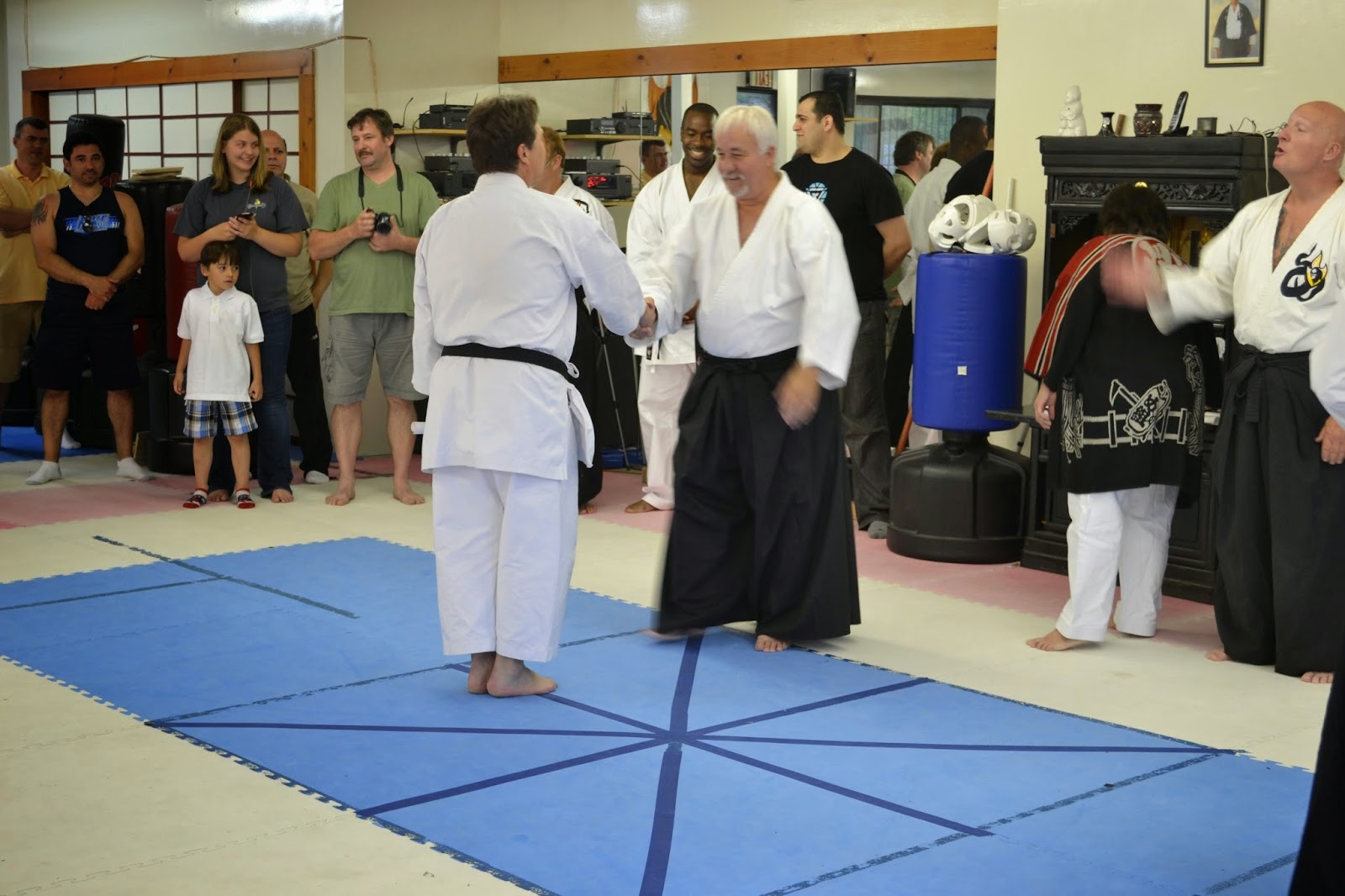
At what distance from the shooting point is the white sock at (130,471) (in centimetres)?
790

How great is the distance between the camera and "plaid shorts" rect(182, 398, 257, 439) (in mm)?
7031

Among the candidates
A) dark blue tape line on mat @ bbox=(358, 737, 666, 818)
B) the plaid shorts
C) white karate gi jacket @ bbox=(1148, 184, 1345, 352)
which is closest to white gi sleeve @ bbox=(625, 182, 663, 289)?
the plaid shorts

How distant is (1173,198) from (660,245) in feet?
7.13

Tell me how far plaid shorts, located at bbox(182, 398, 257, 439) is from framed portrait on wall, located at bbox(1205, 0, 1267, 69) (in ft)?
14.0

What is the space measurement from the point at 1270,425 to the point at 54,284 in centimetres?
575

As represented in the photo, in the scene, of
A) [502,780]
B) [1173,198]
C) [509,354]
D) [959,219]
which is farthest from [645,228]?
[502,780]

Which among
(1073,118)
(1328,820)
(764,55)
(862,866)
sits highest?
(764,55)

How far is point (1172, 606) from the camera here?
5.48 m

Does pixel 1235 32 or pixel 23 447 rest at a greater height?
pixel 1235 32

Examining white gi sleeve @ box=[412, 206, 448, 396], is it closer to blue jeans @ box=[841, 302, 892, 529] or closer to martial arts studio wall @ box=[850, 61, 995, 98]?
blue jeans @ box=[841, 302, 892, 529]

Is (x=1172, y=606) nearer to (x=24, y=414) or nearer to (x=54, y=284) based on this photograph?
(x=54, y=284)

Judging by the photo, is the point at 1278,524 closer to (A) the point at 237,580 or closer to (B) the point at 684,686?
(B) the point at 684,686

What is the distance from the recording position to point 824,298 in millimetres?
4523

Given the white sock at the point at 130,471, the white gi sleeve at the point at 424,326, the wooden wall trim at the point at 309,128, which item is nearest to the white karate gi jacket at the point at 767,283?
the white gi sleeve at the point at 424,326
